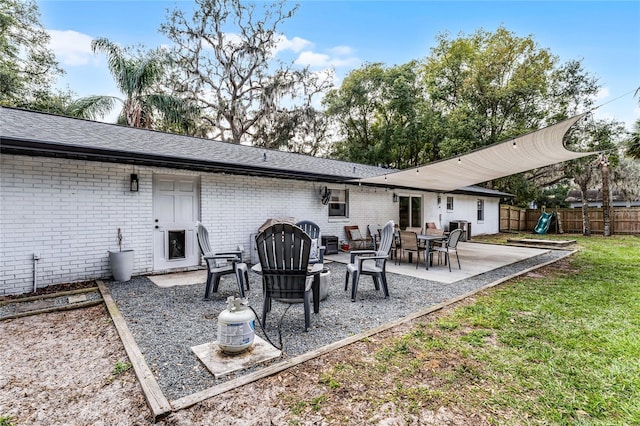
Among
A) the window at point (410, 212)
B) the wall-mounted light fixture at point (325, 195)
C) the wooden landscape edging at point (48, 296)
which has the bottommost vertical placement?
the wooden landscape edging at point (48, 296)

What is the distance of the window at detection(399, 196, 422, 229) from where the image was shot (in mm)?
12258

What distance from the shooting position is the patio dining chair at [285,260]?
3.31 metres

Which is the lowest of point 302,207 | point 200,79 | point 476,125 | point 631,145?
point 302,207

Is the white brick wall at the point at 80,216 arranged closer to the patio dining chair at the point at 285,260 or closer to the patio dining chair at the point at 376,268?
the patio dining chair at the point at 376,268

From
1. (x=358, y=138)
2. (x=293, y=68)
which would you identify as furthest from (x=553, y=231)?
(x=293, y=68)

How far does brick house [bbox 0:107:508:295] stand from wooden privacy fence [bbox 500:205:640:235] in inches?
576

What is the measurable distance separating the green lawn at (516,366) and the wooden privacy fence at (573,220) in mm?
15535

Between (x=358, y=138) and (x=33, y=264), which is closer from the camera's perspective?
(x=33, y=264)

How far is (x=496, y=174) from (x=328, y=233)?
5471mm

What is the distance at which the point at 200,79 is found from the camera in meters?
17.6

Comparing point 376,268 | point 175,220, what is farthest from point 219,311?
point 175,220

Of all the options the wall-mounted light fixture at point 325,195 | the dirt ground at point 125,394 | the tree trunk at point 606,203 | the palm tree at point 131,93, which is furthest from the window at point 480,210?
the palm tree at point 131,93

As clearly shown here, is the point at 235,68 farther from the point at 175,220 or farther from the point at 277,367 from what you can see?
the point at 277,367

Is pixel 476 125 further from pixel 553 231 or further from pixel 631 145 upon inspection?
pixel 553 231
